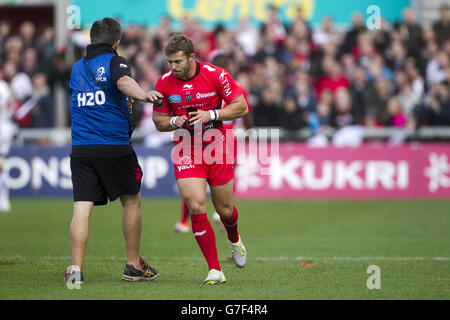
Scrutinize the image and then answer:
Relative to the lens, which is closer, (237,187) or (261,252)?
(261,252)

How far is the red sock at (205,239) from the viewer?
8008 millimetres

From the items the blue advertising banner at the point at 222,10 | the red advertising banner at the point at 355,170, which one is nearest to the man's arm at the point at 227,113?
the red advertising banner at the point at 355,170

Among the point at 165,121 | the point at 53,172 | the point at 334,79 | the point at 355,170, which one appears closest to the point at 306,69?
the point at 334,79

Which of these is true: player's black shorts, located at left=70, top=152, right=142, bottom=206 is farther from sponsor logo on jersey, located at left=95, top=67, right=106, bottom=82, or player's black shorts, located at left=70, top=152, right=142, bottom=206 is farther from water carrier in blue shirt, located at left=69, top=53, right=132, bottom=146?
sponsor logo on jersey, located at left=95, top=67, right=106, bottom=82

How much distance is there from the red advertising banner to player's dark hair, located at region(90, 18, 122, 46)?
403 inches

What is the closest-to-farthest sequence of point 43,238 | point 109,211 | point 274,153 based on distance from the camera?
point 43,238 → point 109,211 → point 274,153

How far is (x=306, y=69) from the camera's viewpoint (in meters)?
20.6

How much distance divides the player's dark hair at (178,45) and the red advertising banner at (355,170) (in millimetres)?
10220

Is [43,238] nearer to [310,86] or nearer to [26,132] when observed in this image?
[26,132]

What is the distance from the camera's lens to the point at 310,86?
2006 centimetres

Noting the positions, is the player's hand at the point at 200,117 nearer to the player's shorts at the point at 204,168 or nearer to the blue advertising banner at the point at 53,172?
the player's shorts at the point at 204,168

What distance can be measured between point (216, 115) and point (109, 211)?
8730mm

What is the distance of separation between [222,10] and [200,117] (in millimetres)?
16498
